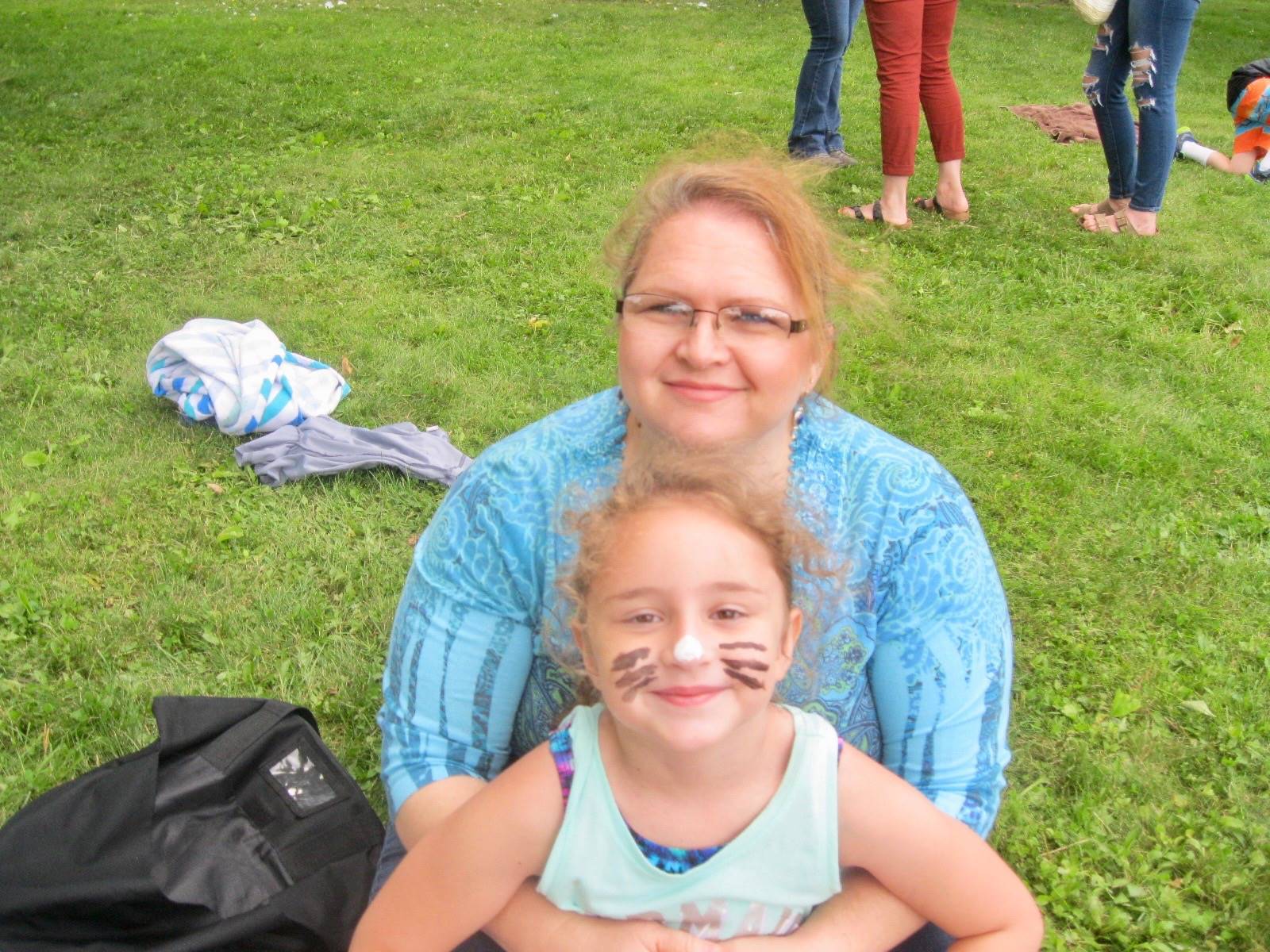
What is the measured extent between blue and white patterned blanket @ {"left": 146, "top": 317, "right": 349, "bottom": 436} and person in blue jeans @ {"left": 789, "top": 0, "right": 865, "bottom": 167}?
10.2 ft

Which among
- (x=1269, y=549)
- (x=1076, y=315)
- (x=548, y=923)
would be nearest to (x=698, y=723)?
(x=548, y=923)

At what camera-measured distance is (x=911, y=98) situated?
5.84 meters

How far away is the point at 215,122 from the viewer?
8.24 metres

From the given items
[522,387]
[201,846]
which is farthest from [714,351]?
[522,387]

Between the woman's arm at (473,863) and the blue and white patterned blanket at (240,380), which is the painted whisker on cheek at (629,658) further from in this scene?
the blue and white patterned blanket at (240,380)

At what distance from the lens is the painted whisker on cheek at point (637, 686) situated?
1518 mm

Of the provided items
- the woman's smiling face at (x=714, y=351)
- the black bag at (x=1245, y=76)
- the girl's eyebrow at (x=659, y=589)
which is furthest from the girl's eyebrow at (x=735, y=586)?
the black bag at (x=1245, y=76)

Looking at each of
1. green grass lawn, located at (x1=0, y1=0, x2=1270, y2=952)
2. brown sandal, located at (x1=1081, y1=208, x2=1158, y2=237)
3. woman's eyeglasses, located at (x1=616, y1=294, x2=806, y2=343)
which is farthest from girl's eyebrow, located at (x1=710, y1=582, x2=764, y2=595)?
brown sandal, located at (x1=1081, y1=208, x2=1158, y2=237)

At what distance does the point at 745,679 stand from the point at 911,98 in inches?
197

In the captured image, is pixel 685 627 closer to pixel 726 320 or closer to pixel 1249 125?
pixel 726 320

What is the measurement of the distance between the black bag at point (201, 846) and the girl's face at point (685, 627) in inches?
38.9

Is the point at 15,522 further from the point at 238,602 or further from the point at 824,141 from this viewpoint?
the point at 824,141

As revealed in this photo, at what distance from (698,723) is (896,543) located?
22.0 inches

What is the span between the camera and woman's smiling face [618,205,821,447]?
72.1 inches
